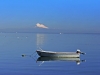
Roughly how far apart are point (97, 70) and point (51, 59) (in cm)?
1575

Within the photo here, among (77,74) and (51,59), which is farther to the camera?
(51,59)

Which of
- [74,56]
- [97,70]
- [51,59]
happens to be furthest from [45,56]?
[97,70]

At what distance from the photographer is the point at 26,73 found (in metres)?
34.1

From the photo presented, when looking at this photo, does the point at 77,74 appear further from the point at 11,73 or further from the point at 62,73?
the point at 11,73

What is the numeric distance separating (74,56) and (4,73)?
22864mm

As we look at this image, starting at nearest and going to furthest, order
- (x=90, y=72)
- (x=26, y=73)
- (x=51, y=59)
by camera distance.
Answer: (x=26, y=73)
(x=90, y=72)
(x=51, y=59)

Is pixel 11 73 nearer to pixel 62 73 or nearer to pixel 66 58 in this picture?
pixel 62 73

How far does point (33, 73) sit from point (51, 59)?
17.8 metres

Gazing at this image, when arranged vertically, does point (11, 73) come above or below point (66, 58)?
below

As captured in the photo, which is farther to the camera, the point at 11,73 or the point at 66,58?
the point at 66,58

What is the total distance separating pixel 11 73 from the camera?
113 feet

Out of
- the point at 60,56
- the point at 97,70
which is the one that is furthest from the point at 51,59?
the point at 97,70

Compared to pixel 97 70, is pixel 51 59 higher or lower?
higher

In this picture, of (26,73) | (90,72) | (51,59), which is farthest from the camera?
(51,59)
